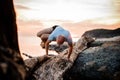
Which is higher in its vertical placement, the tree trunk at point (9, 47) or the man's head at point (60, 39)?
the tree trunk at point (9, 47)

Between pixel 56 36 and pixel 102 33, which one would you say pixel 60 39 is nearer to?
pixel 56 36

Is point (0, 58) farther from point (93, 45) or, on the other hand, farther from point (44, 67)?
point (93, 45)

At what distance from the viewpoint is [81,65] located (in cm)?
1038

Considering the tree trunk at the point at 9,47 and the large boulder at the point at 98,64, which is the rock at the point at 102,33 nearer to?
the large boulder at the point at 98,64

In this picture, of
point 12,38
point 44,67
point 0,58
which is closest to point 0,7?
point 12,38

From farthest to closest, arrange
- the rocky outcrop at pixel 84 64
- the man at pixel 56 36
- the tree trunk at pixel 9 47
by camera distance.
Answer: the rocky outcrop at pixel 84 64 → the man at pixel 56 36 → the tree trunk at pixel 9 47

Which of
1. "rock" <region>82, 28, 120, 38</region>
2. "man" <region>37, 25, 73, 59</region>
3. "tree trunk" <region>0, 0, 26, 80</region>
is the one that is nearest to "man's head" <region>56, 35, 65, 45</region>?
"man" <region>37, 25, 73, 59</region>

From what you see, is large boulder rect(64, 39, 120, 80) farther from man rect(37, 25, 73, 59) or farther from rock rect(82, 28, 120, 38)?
rock rect(82, 28, 120, 38)

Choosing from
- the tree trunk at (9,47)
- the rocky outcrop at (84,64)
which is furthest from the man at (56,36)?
the tree trunk at (9,47)

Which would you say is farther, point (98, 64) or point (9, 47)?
point (98, 64)

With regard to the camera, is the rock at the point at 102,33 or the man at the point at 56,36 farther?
the rock at the point at 102,33

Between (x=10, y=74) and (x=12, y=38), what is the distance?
635 millimetres

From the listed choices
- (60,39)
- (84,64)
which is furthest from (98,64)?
(60,39)

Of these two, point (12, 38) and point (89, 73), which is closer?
point (12, 38)
